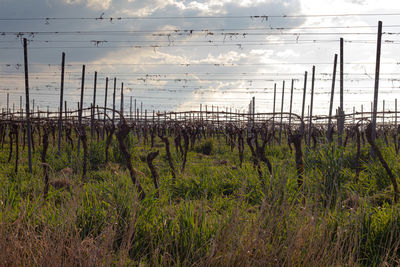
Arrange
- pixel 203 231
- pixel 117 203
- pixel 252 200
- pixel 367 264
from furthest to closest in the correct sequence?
1. pixel 252 200
2. pixel 117 203
3. pixel 367 264
4. pixel 203 231

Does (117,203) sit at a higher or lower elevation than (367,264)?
higher

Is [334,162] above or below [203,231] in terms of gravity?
above

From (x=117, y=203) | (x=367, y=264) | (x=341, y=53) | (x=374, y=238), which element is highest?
(x=341, y=53)

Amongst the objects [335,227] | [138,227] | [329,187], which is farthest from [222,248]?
[329,187]

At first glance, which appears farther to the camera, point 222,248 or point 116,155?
point 116,155

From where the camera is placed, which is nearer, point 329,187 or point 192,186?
point 329,187

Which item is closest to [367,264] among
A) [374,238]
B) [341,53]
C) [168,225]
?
[374,238]

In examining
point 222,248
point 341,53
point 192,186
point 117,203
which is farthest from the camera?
point 341,53

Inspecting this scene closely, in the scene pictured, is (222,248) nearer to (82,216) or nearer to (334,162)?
(82,216)

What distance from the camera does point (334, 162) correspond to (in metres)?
5.04

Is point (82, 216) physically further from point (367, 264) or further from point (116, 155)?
point (116, 155)

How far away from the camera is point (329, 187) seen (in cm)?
504

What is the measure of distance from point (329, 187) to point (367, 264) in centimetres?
166

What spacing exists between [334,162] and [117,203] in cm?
307
